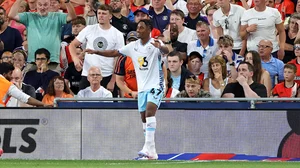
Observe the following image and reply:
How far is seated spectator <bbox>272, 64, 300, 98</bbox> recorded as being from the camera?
14938 millimetres

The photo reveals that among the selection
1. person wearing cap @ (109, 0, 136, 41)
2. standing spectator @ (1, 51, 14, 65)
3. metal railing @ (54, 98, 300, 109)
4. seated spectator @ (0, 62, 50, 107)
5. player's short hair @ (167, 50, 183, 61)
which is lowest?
metal railing @ (54, 98, 300, 109)

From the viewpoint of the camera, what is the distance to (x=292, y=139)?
13609 millimetres

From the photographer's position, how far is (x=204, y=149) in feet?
45.7

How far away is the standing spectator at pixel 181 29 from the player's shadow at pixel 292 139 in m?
4.02

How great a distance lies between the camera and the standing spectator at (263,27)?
1655 cm

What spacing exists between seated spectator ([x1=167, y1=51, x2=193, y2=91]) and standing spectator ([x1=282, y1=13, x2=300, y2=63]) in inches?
97.6

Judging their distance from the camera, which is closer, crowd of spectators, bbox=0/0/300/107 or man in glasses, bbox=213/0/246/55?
crowd of spectators, bbox=0/0/300/107

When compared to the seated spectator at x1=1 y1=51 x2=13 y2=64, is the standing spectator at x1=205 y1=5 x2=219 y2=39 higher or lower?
higher

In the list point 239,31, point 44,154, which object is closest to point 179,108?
point 44,154

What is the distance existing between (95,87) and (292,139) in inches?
149

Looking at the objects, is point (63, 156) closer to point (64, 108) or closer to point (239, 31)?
point (64, 108)

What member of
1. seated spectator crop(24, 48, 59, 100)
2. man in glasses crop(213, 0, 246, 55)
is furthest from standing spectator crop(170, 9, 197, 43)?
Answer: seated spectator crop(24, 48, 59, 100)

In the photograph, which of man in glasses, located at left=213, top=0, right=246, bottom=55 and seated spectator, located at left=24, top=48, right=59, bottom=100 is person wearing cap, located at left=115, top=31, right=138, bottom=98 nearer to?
seated spectator, located at left=24, top=48, right=59, bottom=100

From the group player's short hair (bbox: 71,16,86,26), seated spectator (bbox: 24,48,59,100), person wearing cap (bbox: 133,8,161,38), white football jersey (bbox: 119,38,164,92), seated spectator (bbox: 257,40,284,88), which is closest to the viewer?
white football jersey (bbox: 119,38,164,92)
